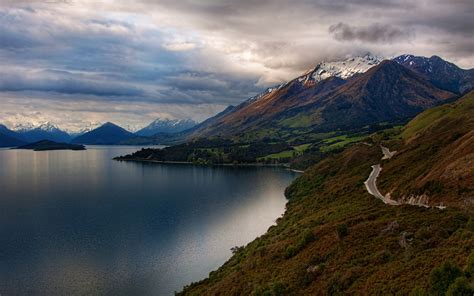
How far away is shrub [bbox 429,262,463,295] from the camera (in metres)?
34.5

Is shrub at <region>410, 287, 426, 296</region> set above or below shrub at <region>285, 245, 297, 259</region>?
above

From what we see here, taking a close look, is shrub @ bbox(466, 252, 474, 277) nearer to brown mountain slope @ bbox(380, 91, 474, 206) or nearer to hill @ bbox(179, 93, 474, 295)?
hill @ bbox(179, 93, 474, 295)

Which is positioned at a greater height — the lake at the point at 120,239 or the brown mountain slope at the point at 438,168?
the brown mountain slope at the point at 438,168

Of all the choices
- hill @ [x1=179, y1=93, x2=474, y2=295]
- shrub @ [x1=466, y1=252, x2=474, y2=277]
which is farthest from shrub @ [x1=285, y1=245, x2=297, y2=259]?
shrub @ [x1=466, y1=252, x2=474, y2=277]

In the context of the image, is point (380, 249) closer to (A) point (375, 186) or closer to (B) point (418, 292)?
(B) point (418, 292)

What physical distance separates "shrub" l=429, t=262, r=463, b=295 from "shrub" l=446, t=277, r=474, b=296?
1.49 metres

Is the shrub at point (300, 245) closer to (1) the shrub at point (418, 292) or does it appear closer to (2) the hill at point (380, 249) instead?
(2) the hill at point (380, 249)

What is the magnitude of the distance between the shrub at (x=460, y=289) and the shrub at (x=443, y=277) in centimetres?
149

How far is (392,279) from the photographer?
41.8 m

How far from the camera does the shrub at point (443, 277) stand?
113ft

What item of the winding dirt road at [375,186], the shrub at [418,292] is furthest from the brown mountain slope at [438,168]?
the shrub at [418,292]

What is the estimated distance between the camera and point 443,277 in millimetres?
35062

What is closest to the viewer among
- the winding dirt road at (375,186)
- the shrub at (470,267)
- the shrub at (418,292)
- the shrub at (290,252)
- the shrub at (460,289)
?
the shrub at (460,289)

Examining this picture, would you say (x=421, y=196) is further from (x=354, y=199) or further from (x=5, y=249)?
(x=5, y=249)
